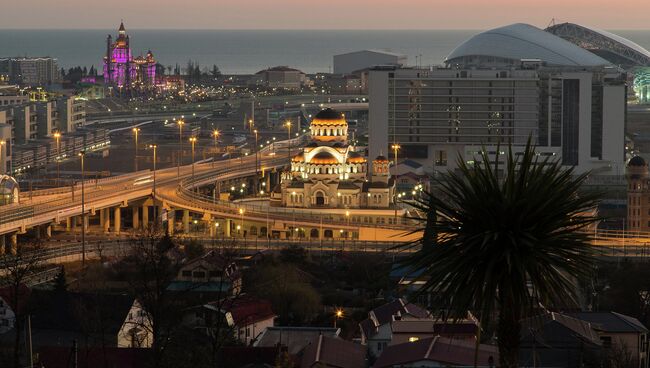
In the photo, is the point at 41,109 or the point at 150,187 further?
the point at 41,109

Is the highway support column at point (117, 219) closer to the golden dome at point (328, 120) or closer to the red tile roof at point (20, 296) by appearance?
the golden dome at point (328, 120)

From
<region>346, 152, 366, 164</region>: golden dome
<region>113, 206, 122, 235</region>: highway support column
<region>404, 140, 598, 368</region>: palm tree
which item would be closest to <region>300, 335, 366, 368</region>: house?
<region>404, 140, 598, 368</region>: palm tree

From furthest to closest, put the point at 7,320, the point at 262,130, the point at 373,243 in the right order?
the point at 262,130
the point at 373,243
the point at 7,320

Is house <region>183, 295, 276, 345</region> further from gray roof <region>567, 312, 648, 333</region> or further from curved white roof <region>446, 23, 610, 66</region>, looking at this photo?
curved white roof <region>446, 23, 610, 66</region>

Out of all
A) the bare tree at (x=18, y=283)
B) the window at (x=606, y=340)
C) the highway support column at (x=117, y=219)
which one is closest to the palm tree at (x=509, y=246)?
the bare tree at (x=18, y=283)

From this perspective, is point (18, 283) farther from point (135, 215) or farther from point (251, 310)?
point (135, 215)

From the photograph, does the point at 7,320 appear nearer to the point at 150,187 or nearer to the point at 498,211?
the point at 498,211

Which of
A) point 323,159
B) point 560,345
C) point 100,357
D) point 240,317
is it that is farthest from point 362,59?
point 560,345

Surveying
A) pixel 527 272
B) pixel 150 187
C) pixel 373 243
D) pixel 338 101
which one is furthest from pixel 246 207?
pixel 338 101
